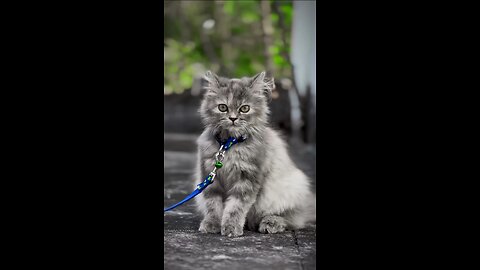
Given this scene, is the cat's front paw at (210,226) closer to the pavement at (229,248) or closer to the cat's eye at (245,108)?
the pavement at (229,248)

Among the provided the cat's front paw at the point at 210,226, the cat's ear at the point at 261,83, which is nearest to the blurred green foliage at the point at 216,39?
the cat's ear at the point at 261,83

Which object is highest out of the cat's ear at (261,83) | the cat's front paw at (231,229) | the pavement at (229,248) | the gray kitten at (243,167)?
the cat's ear at (261,83)

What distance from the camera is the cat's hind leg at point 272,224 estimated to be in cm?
246

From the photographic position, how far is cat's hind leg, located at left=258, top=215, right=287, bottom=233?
8.05 ft

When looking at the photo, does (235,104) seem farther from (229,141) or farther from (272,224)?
(272,224)

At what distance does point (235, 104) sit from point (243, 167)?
0.34 metres

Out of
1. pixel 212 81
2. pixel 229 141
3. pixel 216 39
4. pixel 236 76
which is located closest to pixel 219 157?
pixel 229 141

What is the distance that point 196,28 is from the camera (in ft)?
25.7

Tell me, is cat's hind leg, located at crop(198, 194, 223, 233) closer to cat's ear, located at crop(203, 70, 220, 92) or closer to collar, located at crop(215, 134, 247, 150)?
collar, located at crop(215, 134, 247, 150)

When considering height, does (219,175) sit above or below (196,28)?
below

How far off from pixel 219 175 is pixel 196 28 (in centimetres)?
580
